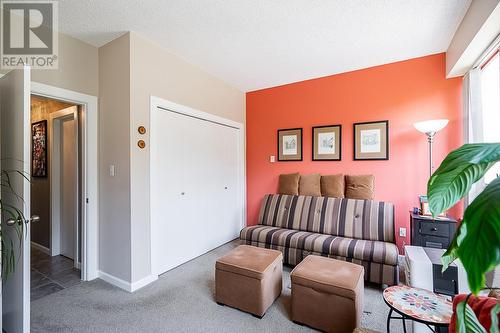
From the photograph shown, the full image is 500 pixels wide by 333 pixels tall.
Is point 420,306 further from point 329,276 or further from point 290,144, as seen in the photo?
point 290,144

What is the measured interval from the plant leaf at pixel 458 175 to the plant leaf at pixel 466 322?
301 mm

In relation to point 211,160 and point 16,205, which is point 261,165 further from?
point 16,205

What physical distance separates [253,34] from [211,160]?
1.82 m

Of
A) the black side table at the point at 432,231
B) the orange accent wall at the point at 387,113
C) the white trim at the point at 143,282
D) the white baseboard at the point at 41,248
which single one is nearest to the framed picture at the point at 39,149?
the white baseboard at the point at 41,248

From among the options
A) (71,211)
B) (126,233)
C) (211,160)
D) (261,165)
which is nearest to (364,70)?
(261,165)

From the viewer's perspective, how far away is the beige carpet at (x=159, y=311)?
179cm

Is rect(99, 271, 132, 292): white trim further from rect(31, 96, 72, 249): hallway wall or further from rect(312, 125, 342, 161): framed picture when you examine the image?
rect(312, 125, 342, 161): framed picture

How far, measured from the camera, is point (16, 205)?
1.60 m

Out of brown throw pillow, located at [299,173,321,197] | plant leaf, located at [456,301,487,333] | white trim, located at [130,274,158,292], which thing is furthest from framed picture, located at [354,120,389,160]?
white trim, located at [130,274,158,292]

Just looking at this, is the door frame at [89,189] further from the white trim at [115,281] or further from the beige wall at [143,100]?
the beige wall at [143,100]

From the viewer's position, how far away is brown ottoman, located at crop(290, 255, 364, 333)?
1631 mm

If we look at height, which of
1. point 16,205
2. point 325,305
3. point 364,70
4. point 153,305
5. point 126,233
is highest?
point 364,70

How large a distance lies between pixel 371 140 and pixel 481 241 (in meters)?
2.95

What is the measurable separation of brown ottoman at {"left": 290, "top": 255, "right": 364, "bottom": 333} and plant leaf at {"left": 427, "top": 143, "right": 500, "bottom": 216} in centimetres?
114
